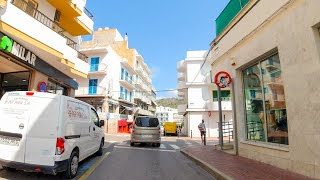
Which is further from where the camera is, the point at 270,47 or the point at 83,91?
the point at 83,91

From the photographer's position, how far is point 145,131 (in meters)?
14.1

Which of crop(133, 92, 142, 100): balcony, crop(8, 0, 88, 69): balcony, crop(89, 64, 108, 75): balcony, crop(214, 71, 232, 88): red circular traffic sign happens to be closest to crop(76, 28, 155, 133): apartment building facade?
crop(89, 64, 108, 75): balcony

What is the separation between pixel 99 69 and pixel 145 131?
2285cm

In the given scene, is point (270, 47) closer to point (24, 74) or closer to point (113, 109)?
point (24, 74)

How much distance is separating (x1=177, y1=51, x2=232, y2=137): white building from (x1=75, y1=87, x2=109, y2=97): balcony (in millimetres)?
12534

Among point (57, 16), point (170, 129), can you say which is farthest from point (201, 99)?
point (57, 16)

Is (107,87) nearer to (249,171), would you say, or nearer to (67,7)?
(67,7)

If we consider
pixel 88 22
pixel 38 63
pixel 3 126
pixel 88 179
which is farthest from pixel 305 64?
pixel 88 22

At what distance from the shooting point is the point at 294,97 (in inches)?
243

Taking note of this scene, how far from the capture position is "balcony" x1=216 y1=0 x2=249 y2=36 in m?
9.90

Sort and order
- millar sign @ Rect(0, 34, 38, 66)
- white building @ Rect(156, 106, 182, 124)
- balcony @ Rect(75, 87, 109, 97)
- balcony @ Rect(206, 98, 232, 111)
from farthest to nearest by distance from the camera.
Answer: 1. white building @ Rect(156, 106, 182, 124)
2. balcony @ Rect(75, 87, 109, 97)
3. balcony @ Rect(206, 98, 232, 111)
4. millar sign @ Rect(0, 34, 38, 66)

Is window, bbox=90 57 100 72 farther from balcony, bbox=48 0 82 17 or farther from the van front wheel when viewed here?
the van front wheel

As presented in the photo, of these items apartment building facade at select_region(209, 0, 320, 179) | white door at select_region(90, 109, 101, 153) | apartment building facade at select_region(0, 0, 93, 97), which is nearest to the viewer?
apartment building facade at select_region(209, 0, 320, 179)

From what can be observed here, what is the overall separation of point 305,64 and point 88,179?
20.5ft
